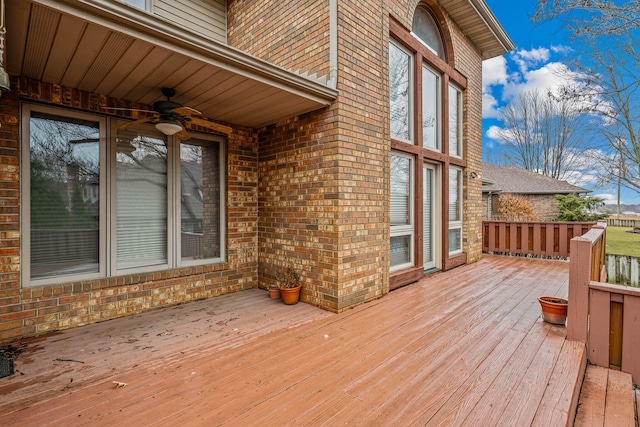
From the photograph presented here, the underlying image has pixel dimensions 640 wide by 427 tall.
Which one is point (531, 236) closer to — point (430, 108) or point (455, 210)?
point (455, 210)

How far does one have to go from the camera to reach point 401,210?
17.1 feet

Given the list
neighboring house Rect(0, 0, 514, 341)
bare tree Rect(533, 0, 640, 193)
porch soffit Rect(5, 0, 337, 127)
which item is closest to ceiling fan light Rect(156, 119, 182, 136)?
neighboring house Rect(0, 0, 514, 341)

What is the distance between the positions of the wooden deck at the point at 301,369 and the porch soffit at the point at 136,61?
8.41 ft

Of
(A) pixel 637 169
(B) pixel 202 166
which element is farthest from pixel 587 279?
(A) pixel 637 169

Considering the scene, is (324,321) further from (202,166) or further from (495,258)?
(495,258)

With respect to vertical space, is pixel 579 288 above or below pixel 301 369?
above

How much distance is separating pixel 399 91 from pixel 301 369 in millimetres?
4525

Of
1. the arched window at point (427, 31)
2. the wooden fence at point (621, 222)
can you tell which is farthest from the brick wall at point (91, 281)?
the wooden fence at point (621, 222)

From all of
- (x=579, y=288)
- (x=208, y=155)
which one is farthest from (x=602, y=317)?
(x=208, y=155)

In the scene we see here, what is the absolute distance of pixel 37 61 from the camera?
274 cm

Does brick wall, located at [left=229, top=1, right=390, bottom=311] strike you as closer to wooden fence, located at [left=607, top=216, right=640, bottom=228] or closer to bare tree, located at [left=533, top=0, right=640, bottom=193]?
bare tree, located at [left=533, top=0, right=640, bottom=193]

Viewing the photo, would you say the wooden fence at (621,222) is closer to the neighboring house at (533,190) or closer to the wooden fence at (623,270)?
the neighboring house at (533,190)

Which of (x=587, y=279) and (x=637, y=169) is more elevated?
(x=637, y=169)

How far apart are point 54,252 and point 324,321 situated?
300 centimetres
